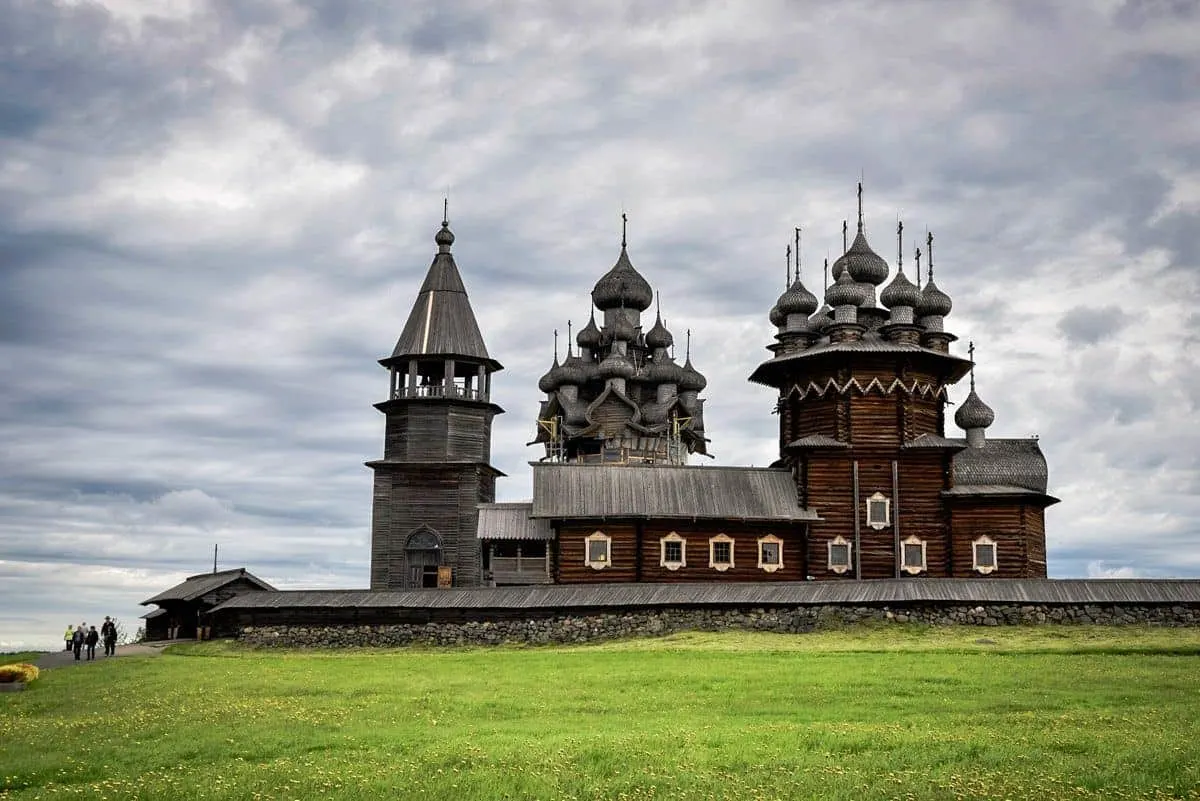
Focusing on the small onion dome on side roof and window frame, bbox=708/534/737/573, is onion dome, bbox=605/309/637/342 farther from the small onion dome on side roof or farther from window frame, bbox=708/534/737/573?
window frame, bbox=708/534/737/573

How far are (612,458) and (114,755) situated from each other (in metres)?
42.6

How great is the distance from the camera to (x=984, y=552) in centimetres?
4528

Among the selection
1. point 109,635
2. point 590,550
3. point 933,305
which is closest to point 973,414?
point 933,305

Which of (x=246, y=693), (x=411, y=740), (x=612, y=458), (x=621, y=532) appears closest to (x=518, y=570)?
(x=621, y=532)

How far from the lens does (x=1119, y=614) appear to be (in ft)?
117

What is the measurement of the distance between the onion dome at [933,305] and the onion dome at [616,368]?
1549cm

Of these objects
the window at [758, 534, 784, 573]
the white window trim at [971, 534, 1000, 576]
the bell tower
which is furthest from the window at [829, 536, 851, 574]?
the bell tower

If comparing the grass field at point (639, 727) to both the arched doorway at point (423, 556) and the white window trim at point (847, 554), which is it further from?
the arched doorway at point (423, 556)

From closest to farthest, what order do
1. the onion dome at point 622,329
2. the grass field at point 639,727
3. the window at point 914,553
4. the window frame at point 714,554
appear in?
the grass field at point 639,727, the window frame at point 714,554, the window at point 914,553, the onion dome at point 622,329

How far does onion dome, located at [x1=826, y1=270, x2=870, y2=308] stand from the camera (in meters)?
47.4

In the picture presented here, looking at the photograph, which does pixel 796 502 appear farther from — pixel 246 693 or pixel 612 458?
pixel 246 693

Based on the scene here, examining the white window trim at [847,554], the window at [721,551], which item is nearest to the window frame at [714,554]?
the window at [721,551]

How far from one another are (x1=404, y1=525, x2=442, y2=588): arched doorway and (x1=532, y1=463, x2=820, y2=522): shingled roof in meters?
5.00

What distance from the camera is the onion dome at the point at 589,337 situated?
62.8m
